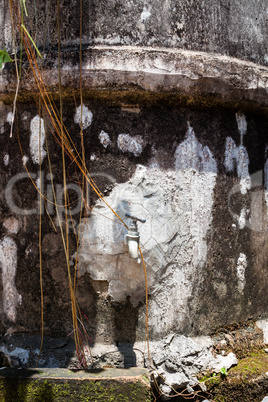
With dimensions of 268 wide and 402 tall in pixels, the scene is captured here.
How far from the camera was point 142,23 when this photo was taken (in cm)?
229

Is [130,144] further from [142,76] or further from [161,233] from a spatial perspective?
[161,233]

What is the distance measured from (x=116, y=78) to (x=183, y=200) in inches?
30.7


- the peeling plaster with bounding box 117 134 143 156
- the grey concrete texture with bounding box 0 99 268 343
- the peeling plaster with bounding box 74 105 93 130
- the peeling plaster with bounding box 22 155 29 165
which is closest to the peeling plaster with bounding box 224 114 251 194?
the grey concrete texture with bounding box 0 99 268 343

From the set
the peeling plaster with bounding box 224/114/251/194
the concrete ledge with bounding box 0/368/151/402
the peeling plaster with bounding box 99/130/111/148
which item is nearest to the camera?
the concrete ledge with bounding box 0/368/151/402

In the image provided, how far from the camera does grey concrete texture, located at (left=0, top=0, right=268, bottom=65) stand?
2.27 metres

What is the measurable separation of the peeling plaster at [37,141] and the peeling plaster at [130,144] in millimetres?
441

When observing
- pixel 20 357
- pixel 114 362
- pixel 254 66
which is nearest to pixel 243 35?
pixel 254 66

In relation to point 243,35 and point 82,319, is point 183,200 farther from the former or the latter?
point 243,35

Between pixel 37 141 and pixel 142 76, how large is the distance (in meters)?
0.70

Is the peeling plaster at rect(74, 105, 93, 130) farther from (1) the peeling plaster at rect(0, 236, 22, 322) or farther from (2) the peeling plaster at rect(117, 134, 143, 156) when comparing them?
(1) the peeling plaster at rect(0, 236, 22, 322)

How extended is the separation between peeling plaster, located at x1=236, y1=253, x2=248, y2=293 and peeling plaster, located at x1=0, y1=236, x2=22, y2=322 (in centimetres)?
132

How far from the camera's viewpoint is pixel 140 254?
2.28m

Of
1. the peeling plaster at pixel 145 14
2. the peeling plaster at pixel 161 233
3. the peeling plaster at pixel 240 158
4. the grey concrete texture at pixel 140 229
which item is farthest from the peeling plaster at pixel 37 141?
the peeling plaster at pixel 240 158

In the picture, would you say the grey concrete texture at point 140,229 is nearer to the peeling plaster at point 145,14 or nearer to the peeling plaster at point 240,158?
the peeling plaster at point 240,158
